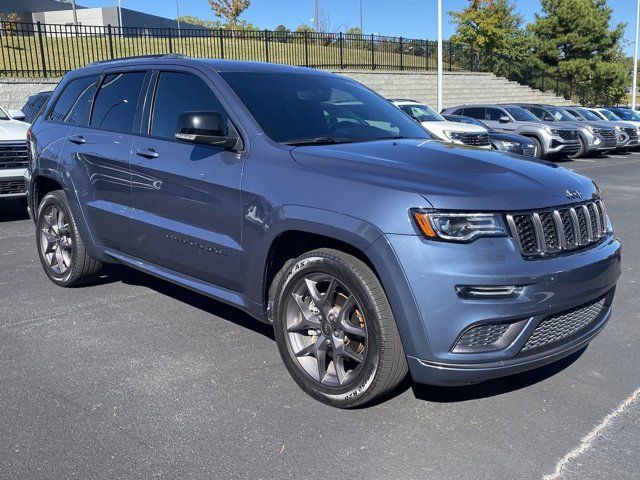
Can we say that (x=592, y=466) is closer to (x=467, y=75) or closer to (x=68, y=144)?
(x=68, y=144)

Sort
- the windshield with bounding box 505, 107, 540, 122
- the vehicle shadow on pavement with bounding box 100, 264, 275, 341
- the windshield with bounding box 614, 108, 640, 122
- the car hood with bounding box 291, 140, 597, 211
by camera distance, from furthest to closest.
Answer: the windshield with bounding box 614, 108, 640, 122 → the windshield with bounding box 505, 107, 540, 122 → the vehicle shadow on pavement with bounding box 100, 264, 275, 341 → the car hood with bounding box 291, 140, 597, 211

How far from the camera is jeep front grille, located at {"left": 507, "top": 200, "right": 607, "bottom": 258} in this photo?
307cm

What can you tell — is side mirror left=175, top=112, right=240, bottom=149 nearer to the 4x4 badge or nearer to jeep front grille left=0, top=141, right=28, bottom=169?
the 4x4 badge

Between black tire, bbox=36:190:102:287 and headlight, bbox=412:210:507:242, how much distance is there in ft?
11.2

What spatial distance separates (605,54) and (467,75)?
1481 cm

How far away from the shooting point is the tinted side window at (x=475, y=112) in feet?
63.9

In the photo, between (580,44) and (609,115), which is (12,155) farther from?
(580,44)

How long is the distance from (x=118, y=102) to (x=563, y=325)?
11.6 feet

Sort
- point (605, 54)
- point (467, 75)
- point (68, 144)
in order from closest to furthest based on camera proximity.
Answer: point (68, 144) < point (467, 75) < point (605, 54)

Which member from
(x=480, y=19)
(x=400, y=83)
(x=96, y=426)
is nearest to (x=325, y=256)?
(x=96, y=426)

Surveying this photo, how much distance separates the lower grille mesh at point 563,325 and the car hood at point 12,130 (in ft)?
25.3

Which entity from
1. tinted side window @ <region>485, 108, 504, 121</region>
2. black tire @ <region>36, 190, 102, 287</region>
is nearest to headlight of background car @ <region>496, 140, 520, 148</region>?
tinted side window @ <region>485, 108, 504, 121</region>

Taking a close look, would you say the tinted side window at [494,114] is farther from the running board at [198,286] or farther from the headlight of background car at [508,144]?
the running board at [198,286]

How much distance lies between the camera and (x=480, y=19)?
128 ft
